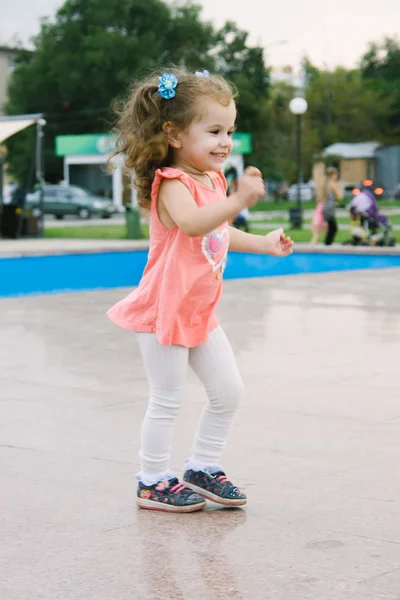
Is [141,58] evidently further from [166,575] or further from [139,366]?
[166,575]

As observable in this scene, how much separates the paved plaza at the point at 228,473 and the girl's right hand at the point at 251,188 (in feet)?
3.93

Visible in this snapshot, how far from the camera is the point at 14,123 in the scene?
26656mm

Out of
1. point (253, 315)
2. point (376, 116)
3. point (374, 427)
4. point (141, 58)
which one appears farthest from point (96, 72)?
point (374, 427)

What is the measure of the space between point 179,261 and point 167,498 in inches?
36.6

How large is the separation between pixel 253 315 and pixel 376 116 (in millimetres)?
82885

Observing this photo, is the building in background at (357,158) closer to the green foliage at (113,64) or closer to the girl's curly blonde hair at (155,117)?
the green foliage at (113,64)

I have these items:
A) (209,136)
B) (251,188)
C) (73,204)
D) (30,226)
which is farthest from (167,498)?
(73,204)

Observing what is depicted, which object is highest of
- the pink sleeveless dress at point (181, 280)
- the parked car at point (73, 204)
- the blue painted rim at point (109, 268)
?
the pink sleeveless dress at point (181, 280)

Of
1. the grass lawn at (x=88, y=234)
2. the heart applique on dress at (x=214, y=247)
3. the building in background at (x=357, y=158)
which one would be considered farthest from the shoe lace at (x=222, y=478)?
the building in background at (x=357, y=158)

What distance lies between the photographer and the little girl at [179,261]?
419cm

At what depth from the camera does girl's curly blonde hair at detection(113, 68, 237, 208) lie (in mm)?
4203

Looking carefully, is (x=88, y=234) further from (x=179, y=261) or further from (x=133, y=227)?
(x=179, y=261)

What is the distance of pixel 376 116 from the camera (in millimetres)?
91250

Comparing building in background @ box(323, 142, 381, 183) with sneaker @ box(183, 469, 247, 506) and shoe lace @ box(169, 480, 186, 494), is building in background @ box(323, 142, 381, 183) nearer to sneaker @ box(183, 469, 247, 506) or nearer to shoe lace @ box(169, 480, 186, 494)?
sneaker @ box(183, 469, 247, 506)
